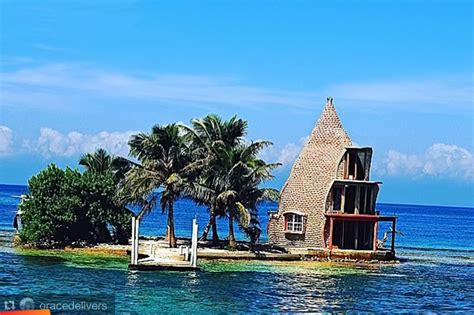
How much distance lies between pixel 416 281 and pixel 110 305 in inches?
757

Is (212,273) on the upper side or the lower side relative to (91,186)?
lower

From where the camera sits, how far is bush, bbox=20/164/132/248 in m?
48.3

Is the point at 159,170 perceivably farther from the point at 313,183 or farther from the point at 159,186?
the point at 313,183

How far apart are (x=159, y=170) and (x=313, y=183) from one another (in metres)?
10.5

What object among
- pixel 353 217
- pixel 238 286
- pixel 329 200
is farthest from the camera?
pixel 329 200

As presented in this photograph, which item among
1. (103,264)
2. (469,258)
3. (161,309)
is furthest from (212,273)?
(469,258)

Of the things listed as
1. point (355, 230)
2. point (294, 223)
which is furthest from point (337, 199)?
point (294, 223)

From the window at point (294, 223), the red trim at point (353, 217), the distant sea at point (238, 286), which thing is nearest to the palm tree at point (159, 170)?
the distant sea at point (238, 286)

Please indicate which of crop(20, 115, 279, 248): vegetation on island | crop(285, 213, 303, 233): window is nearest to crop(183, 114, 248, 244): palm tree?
crop(20, 115, 279, 248): vegetation on island

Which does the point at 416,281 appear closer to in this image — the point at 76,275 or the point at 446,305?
the point at 446,305

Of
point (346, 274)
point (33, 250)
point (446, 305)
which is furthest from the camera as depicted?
point (33, 250)

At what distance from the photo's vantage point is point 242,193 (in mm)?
49250

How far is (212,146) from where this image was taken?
4944 centimetres

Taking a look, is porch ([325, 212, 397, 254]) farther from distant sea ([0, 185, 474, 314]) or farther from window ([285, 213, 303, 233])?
distant sea ([0, 185, 474, 314])
